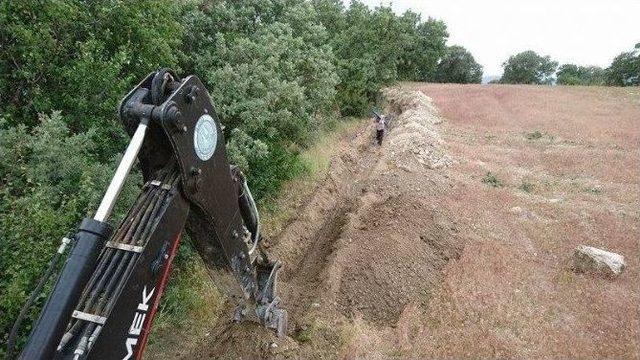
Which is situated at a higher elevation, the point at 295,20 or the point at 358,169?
the point at 295,20

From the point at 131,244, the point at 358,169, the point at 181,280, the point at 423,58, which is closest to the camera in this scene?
the point at 131,244

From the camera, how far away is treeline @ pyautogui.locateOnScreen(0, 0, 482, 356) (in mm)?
6199

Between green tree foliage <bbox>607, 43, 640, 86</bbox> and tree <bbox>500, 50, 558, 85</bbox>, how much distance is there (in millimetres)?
9795

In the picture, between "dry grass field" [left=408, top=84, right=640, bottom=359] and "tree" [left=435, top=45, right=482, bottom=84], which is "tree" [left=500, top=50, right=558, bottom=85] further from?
"dry grass field" [left=408, top=84, right=640, bottom=359]

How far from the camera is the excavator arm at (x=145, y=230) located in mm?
2305

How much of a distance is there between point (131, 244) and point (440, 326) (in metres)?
6.27

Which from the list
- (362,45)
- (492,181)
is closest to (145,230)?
(492,181)

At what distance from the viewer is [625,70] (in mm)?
54188

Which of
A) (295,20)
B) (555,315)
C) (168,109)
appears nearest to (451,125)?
(295,20)

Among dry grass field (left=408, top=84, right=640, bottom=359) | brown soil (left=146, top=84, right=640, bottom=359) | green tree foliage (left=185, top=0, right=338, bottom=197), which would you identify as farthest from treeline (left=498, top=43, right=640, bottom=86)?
green tree foliage (left=185, top=0, right=338, bottom=197)

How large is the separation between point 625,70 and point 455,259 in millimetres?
59677

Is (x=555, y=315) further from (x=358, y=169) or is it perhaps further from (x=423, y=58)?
(x=423, y=58)

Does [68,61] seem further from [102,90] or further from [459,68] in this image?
[459,68]

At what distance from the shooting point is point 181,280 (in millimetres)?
8500
